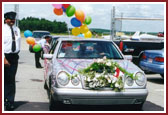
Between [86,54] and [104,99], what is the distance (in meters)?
1.76

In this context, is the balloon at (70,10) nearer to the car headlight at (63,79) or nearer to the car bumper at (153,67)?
the car bumper at (153,67)

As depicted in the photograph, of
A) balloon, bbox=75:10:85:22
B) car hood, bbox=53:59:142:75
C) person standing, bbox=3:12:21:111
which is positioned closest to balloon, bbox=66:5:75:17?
balloon, bbox=75:10:85:22

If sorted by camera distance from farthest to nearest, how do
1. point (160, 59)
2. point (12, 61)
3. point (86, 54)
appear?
1. point (160, 59)
2. point (86, 54)
3. point (12, 61)

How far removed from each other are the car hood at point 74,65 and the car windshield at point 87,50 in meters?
0.34

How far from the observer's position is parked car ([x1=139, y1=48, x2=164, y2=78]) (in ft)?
37.7

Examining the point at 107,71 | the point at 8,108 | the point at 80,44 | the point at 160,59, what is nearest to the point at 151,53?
the point at 160,59

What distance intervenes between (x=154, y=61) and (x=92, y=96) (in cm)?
610

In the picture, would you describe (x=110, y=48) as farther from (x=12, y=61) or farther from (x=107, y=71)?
(x=12, y=61)

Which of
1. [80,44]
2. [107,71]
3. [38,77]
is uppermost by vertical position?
[80,44]

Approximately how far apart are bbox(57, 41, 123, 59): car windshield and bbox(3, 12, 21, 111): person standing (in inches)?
49.5

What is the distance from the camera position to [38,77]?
12.1 metres

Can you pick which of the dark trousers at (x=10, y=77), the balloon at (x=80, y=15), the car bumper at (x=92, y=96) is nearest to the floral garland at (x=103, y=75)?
the car bumper at (x=92, y=96)

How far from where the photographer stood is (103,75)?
6414mm

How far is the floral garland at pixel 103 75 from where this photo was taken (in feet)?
20.5
